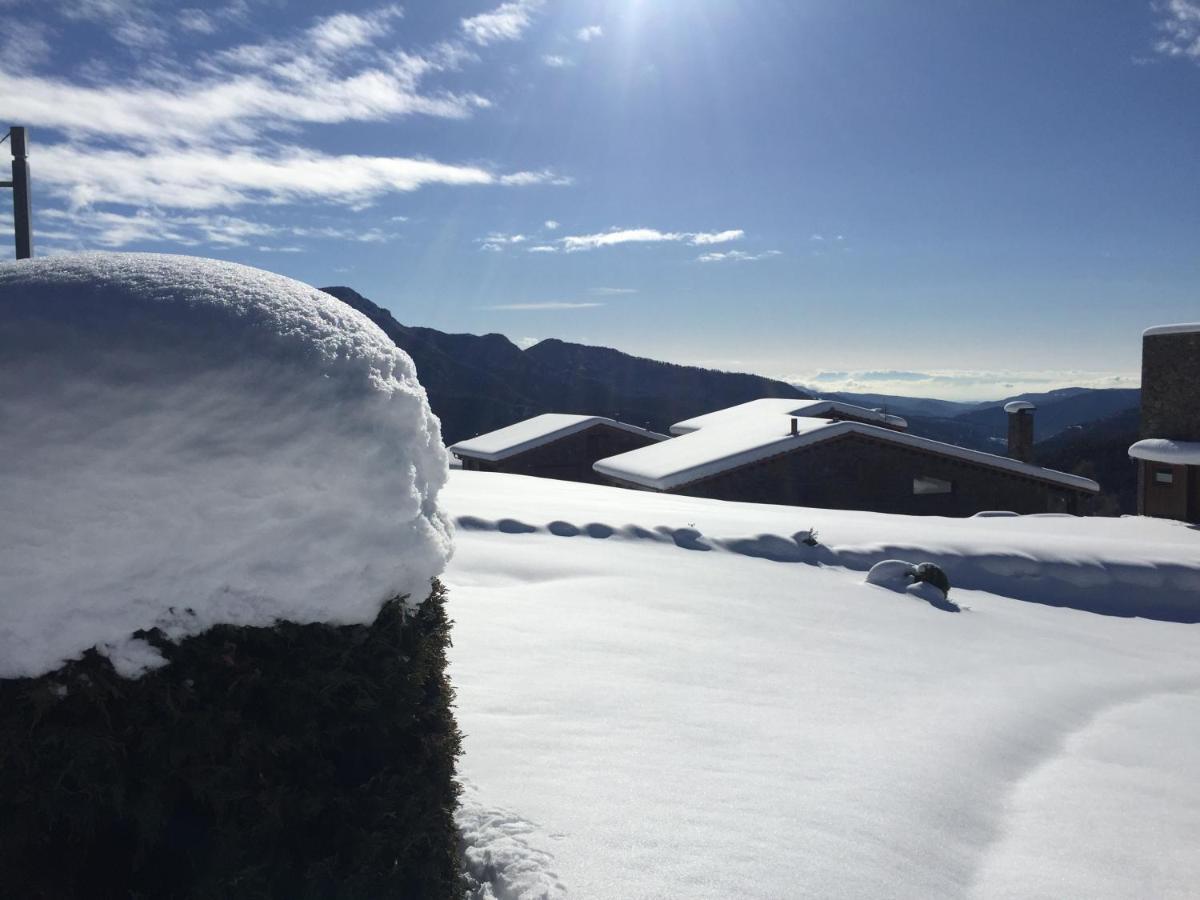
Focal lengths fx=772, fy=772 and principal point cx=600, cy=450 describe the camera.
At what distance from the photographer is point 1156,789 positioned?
15.2ft

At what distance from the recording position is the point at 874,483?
2189 centimetres

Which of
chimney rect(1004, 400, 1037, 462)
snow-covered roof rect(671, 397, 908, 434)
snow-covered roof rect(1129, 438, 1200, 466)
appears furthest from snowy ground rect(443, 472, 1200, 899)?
chimney rect(1004, 400, 1037, 462)

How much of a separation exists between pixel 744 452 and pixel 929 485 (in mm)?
7154

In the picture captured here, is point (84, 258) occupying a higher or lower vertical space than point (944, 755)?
higher

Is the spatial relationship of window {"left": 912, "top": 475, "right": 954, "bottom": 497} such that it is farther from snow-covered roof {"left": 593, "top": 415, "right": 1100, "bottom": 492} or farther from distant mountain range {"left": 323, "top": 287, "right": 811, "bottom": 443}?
distant mountain range {"left": 323, "top": 287, "right": 811, "bottom": 443}

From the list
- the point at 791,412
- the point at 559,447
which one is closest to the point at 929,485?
the point at 791,412

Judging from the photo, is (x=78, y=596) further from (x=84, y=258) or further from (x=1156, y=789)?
(x=1156, y=789)

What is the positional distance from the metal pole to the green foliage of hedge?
37.2 feet

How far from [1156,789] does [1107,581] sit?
24.2ft

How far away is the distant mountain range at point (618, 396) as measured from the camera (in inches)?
2283

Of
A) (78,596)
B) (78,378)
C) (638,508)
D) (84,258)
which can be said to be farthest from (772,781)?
(638,508)

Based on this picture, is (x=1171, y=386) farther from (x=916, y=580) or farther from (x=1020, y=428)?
(x=916, y=580)

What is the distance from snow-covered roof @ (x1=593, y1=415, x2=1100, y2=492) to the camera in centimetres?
2030

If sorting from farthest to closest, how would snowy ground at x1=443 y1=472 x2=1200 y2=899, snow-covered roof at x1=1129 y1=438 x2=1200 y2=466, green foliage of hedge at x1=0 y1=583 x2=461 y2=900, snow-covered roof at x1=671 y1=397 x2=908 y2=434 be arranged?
snow-covered roof at x1=671 y1=397 x2=908 y2=434 < snow-covered roof at x1=1129 y1=438 x2=1200 y2=466 < snowy ground at x1=443 y1=472 x2=1200 y2=899 < green foliage of hedge at x1=0 y1=583 x2=461 y2=900
